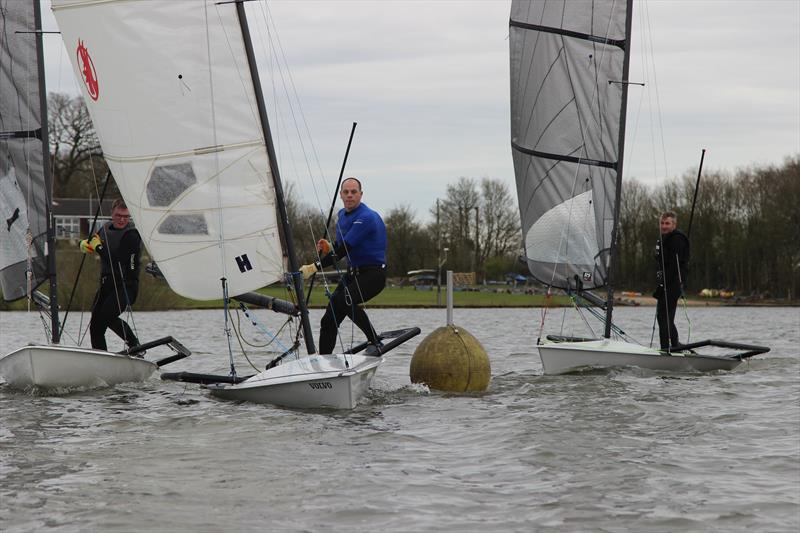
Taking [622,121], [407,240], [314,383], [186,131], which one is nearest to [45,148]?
[186,131]

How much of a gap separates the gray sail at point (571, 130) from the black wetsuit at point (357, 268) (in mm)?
5306

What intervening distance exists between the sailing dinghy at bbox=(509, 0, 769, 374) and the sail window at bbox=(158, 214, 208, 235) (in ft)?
20.8

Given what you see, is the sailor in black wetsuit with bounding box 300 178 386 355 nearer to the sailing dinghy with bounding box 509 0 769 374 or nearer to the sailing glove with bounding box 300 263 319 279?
the sailing glove with bounding box 300 263 319 279

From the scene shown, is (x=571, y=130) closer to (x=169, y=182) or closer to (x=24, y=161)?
(x=169, y=182)

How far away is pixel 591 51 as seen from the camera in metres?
15.6

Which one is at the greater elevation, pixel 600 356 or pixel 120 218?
pixel 120 218

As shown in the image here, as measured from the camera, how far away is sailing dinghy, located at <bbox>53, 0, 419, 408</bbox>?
10820 millimetres

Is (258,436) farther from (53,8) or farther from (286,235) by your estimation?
(53,8)

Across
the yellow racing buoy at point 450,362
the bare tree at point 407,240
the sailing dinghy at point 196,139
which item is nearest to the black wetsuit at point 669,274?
the yellow racing buoy at point 450,362

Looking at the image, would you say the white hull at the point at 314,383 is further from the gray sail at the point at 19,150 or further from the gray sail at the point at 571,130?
the gray sail at the point at 571,130

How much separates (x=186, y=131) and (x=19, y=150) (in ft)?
9.15

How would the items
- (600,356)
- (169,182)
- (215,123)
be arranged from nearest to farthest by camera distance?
(215,123)
(169,182)
(600,356)

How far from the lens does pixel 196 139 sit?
10.9 meters

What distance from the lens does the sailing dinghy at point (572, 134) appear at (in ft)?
50.9
